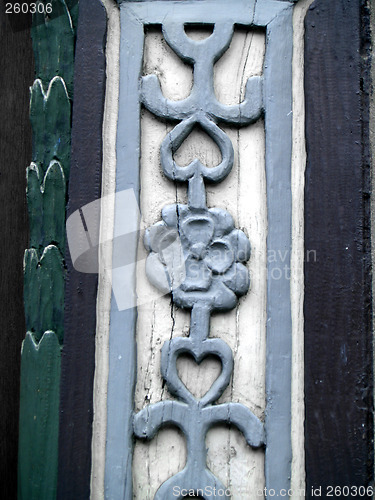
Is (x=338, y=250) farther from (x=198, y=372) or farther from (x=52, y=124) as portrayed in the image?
(x=52, y=124)

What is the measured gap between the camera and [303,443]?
3.26 ft

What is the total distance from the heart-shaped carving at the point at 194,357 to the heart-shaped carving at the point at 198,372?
11mm

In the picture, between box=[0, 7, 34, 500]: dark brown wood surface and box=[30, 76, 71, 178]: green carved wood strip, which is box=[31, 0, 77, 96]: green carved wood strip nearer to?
box=[30, 76, 71, 178]: green carved wood strip

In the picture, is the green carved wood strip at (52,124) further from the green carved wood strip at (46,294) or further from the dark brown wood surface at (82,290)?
the green carved wood strip at (46,294)

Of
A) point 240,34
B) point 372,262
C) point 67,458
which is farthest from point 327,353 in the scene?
point 240,34

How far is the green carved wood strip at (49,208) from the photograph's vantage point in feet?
3.52

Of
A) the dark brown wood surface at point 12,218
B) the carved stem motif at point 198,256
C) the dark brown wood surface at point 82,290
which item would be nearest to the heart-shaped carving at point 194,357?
the carved stem motif at point 198,256

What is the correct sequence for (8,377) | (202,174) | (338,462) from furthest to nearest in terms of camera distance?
(8,377) → (202,174) → (338,462)

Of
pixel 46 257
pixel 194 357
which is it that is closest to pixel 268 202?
pixel 194 357

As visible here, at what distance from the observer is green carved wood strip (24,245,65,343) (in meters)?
1.04

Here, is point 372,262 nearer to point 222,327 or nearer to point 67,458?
point 222,327

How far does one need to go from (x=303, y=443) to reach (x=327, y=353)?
0.50 feet

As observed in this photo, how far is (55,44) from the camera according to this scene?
1140mm

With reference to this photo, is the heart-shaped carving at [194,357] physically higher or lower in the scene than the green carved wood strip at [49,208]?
lower
